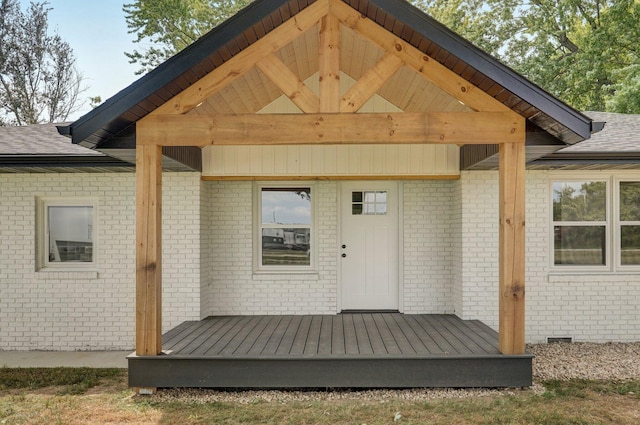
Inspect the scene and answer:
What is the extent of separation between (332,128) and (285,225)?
3246mm

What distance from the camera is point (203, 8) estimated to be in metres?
19.0

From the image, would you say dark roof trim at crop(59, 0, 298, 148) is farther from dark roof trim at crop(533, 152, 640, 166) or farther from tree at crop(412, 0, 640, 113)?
tree at crop(412, 0, 640, 113)

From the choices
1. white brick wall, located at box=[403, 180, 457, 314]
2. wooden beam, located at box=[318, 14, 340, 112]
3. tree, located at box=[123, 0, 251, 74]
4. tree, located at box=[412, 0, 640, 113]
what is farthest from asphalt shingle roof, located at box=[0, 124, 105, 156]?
tree, located at box=[412, 0, 640, 113]

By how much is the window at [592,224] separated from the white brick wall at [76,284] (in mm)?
5509

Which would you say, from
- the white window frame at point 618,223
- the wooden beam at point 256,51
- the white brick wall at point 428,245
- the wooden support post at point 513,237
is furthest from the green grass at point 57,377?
the white window frame at point 618,223

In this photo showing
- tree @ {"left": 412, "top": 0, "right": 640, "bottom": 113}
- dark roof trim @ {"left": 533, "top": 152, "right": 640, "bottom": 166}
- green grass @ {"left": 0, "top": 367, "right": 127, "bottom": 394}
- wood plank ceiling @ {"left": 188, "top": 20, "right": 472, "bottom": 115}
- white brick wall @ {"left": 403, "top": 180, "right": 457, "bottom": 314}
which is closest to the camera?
green grass @ {"left": 0, "top": 367, "right": 127, "bottom": 394}

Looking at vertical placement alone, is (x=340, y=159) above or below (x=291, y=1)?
below

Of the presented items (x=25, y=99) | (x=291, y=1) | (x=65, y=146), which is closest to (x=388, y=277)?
(x=291, y=1)

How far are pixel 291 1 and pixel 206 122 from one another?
4.59 feet

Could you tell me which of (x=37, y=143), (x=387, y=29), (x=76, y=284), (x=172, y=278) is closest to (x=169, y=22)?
(x=37, y=143)

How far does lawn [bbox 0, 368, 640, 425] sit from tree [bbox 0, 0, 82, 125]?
21.7 metres

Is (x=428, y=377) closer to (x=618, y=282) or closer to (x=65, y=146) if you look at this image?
(x=618, y=282)

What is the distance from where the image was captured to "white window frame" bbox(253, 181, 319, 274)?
7.31 metres

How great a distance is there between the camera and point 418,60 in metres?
4.41
